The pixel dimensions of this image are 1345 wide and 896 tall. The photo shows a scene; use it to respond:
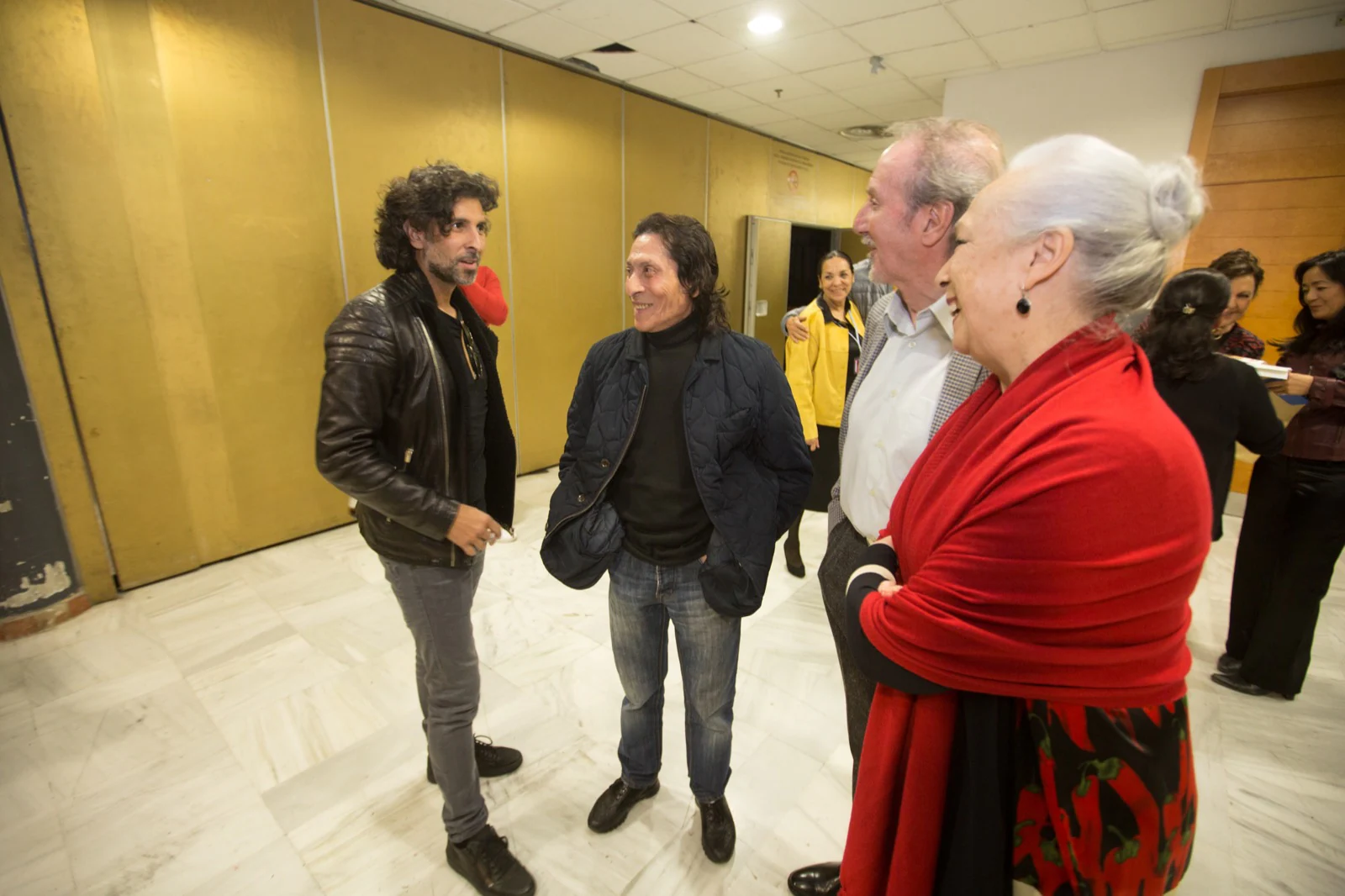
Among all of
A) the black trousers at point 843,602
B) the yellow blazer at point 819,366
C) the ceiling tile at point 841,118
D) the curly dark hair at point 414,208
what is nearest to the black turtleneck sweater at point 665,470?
the black trousers at point 843,602

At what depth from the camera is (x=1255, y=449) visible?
87.4 inches

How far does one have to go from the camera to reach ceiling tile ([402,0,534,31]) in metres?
3.57

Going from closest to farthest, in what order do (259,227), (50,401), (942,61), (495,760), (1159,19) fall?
(495,760) < (50,401) < (259,227) < (1159,19) < (942,61)

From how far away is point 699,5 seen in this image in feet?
11.8

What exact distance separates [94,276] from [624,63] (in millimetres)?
3655

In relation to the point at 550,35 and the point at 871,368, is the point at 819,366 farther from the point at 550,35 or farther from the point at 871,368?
the point at 550,35

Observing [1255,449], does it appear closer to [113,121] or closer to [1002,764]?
[1002,764]

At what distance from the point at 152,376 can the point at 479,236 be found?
2584mm

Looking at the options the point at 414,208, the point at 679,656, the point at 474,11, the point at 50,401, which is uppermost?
the point at 474,11

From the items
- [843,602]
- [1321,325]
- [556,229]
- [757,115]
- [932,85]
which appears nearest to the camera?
[843,602]

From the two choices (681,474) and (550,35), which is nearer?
(681,474)

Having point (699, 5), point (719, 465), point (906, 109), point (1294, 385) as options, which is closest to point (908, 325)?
point (719, 465)

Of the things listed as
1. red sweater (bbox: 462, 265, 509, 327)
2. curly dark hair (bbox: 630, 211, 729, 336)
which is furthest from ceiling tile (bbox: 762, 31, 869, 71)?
curly dark hair (bbox: 630, 211, 729, 336)

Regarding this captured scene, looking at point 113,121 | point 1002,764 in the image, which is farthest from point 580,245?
point 1002,764
